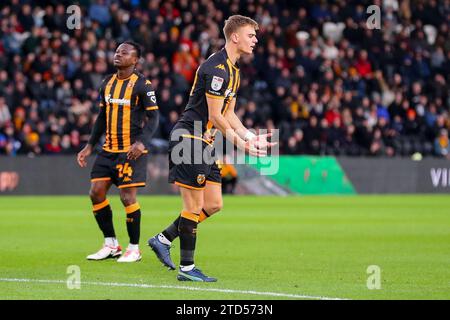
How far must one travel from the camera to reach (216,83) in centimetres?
935

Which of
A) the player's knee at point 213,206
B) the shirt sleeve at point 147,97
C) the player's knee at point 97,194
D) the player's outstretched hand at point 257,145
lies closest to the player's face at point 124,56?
the shirt sleeve at point 147,97

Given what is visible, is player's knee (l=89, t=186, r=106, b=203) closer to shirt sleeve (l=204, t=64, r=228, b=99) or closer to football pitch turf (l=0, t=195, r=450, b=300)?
football pitch turf (l=0, t=195, r=450, b=300)

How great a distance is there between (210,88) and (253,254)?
10.9 ft

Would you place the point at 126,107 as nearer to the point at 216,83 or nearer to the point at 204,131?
the point at 204,131

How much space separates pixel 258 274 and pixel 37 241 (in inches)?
185

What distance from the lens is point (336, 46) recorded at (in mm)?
32781

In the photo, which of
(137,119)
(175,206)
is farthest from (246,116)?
(137,119)

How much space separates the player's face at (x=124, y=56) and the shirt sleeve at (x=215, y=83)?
2.13m

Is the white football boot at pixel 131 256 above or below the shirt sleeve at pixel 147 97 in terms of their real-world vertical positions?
below

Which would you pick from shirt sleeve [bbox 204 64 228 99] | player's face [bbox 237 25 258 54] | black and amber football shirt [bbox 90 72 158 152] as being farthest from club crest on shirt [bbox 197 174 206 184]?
black and amber football shirt [bbox 90 72 158 152]

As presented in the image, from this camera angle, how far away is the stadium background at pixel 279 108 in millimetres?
18156

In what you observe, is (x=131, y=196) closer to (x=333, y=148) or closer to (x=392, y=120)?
(x=333, y=148)

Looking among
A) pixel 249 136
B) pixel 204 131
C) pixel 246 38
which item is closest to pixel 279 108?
pixel 204 131

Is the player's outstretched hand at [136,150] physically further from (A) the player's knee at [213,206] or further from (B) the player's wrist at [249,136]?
(B) the player's wrist at [249,136]
